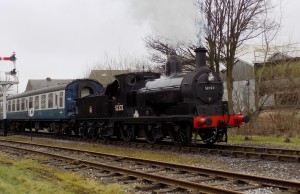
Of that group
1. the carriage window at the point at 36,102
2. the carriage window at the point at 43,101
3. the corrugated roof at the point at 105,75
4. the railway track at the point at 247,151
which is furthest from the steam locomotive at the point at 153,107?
the corrugated roof at the point at 105,75

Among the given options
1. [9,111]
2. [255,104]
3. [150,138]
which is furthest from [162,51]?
[9,111]

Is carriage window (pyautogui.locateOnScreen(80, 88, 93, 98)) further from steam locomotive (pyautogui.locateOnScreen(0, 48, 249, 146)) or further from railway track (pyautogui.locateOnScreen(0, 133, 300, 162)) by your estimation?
railway track (pyautogui.locateOnScreen(0, 133, 300, 162))

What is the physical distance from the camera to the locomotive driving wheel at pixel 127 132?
16491mm

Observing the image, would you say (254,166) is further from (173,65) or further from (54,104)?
(54,104)

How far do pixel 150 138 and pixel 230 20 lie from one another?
983 centimetres

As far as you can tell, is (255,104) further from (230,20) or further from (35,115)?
(35,115)

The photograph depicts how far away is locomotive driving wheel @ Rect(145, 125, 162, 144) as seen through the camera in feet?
48.9

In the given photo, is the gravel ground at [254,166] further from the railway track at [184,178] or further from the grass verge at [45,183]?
the grass verge at [45,183]

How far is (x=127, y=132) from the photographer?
1695cm

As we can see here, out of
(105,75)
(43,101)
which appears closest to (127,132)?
(43,101)

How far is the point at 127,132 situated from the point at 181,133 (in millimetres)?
3570

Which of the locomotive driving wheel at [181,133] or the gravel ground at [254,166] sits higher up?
the locomotive driving wheel at [181,133]

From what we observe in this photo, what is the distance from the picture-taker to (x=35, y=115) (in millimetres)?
25625

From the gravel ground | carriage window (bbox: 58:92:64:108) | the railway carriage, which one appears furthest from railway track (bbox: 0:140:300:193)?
carriage window (bbox: 58:92:64:108)
